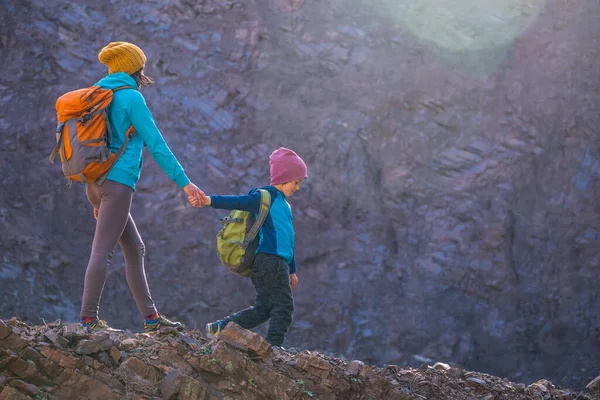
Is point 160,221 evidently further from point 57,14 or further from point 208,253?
point 57,14

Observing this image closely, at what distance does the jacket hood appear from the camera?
16.9 ft

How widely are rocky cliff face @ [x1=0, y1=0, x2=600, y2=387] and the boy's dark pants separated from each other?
6440 millimetres

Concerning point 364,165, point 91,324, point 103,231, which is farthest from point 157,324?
point 364,165

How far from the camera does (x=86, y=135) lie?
195 inches

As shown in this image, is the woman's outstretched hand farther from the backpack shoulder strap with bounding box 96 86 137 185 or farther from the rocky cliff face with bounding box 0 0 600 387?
the rocky cliff face with bounding box 0 0 600 387

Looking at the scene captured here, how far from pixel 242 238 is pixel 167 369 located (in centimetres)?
122

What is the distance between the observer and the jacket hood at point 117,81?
16.9ft

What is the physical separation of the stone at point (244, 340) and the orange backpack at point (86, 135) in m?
1.20

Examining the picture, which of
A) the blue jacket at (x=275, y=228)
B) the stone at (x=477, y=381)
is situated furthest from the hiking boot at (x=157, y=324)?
the stone at (x=477, y=381)

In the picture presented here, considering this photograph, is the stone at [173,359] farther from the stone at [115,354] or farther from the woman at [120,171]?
the woman at [120,171]

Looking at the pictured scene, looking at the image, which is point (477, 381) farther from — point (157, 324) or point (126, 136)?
point (126, 136)

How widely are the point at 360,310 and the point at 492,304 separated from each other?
1.96 meters

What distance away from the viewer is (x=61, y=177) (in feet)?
40.9

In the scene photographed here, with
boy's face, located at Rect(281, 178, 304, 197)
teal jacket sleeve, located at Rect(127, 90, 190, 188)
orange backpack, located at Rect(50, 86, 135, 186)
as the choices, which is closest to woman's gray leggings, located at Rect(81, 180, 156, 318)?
orange backpack, located at Rect(50, 86, 135, 186)
